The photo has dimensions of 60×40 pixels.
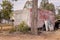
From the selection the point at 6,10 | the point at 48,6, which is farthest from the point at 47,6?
the point at 6,10

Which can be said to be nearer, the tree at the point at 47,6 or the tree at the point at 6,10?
the tree at the point at 6,10

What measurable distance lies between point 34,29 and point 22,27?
4.70ft

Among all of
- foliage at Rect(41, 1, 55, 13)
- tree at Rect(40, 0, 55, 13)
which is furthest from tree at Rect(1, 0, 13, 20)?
foliage at Rect(41, 1, 55, 13)

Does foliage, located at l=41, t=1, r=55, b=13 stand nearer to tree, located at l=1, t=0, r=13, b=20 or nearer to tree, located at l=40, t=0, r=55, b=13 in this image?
tree, located at l=40, t=0, r=55, b=13

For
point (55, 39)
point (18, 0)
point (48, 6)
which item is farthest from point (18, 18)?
point (18, 0)

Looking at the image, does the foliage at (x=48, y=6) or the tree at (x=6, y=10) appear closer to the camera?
the tree at (x=6, y=10)

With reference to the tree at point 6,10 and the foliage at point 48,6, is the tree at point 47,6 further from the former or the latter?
the tree at point 6,10

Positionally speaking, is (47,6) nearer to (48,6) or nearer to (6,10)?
(48,6)

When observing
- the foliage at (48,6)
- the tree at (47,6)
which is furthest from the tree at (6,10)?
the foliage at (48,6)

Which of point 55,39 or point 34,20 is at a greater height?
point 34,20

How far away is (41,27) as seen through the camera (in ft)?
56.3

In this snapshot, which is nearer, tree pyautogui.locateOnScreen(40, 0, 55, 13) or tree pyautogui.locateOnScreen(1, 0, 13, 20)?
tree pyautogui.locateOnScreen(1, 0, 13, 20)

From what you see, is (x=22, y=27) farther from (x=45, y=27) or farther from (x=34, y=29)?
(x=45, y=27)

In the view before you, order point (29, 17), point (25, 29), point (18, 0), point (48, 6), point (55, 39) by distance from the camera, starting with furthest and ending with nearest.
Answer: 1. point (18, 0)
2. point (48, 6)
3. point (29, 17)
4. point (25, 29)
5. point (55, 39)
